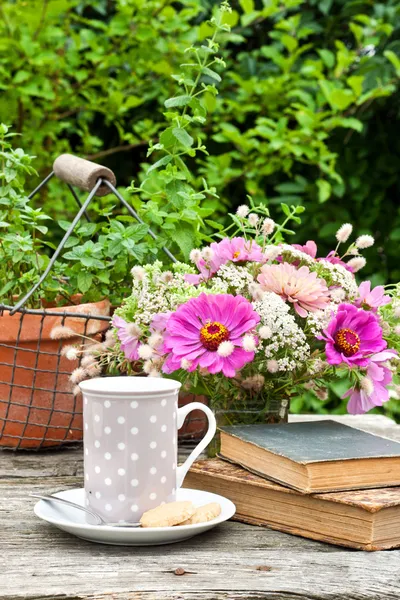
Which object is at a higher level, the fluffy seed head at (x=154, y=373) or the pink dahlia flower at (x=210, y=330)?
the pink dahlia flower at (x=210, y=330)

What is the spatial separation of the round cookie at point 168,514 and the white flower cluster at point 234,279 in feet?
0.94

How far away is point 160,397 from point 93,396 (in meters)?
0.07

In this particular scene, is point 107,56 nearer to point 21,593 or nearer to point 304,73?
point 304,73

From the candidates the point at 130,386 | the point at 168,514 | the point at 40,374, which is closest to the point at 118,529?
the point at 168,514

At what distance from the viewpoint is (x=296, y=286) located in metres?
1.04

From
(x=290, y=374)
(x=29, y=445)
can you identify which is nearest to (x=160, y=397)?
(x=290, y=374)

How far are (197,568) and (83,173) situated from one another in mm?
726

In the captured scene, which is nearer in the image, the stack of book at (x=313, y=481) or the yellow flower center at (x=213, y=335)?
the stack of book at (x=313, y=481)

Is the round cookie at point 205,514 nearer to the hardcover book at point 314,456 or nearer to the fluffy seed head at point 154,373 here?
the hardcover book at point 314,456

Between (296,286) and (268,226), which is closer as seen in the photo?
(296,286)

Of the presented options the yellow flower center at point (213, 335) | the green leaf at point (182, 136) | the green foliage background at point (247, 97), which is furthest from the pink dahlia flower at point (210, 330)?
the green foliage background at point (247, 97)

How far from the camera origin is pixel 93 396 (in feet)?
2.87

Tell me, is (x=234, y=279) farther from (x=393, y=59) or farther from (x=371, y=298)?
(x=393, y=59)

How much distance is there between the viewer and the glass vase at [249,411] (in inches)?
42.4
